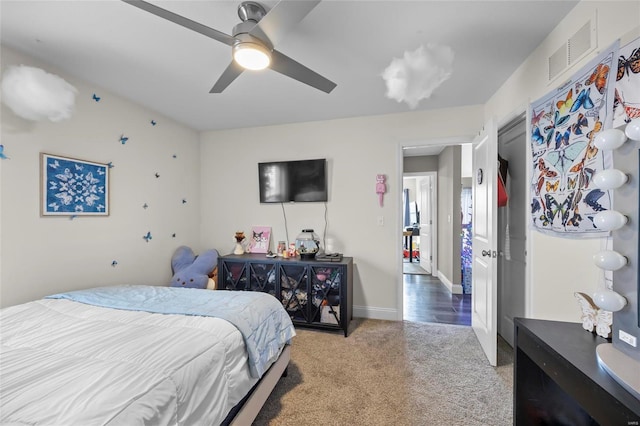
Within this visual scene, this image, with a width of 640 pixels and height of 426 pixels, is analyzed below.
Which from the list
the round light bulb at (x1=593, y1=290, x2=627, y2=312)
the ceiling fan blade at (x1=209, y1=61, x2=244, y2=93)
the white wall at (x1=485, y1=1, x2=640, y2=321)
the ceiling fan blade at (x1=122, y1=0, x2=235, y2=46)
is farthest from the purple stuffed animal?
the round light bulb at (x1=593, y1=290, x2=627, y2=312)

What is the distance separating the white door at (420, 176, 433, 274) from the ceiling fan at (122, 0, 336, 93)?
447 centimetres

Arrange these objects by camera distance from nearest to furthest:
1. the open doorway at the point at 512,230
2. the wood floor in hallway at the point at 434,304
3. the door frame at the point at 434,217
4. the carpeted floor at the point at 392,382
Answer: the carpeted floor at the point at 392,382 → the open doorway at the point at 512,230 → the wood floor in hallway at the point at 434,304 → the door frame at the point at 434,217

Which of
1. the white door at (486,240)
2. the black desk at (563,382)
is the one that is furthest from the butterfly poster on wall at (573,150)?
the black desk at (563,382)

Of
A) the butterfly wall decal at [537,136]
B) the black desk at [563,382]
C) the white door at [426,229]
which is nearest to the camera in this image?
the black desk at [563,382]

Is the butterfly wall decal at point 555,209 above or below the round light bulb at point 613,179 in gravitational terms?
below

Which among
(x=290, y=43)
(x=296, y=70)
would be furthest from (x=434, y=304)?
(x=290, y=43)

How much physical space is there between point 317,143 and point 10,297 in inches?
116

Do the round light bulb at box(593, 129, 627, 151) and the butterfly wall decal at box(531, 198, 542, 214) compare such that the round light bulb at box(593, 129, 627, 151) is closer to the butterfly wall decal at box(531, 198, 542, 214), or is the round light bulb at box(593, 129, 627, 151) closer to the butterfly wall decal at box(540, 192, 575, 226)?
the butterfly wall decal at box(540, 192, 575, 226)

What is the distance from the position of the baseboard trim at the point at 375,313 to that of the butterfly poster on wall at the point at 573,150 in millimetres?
1797

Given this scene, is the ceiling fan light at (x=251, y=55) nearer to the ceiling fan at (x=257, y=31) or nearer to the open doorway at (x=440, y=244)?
the ceiling fan at (x=257, y=31)

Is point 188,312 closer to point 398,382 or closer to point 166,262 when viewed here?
point 398,382

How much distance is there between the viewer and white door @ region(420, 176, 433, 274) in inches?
215

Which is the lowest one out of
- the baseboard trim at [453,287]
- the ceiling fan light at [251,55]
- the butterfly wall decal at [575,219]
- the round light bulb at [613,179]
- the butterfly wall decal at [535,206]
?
the baseboard trim at [453,287]

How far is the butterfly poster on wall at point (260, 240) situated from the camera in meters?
3.46
